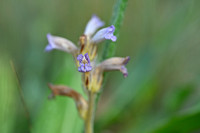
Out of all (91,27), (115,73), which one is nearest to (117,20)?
(91,27)

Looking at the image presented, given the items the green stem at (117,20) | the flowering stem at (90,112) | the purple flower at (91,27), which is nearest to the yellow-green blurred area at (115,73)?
the flowering stem at (90,112)

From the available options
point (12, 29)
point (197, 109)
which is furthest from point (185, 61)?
point (12, 29)

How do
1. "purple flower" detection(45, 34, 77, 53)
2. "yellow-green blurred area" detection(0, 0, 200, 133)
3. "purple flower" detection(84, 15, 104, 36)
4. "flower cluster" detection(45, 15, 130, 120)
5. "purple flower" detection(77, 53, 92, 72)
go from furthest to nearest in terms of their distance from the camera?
1. "yellow-green blurred area" detection(0, 0, 200, 133)
2. "purple flower" detection(84, 15, 104, 36)
3. "purple flower" detection(45, 34, 77, 53)
4. "flower cluster" detection(45, 15, 130, 120)
5. "purple flower" detection(77, 53, 92, 72)

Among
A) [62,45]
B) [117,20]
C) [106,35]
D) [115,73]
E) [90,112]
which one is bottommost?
[90,112]

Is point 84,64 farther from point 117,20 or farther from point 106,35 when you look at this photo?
point 117,20

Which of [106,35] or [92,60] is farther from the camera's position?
[92,60]

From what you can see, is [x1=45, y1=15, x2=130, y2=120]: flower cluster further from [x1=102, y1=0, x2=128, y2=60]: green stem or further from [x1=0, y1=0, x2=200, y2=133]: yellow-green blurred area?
[x1=0, y1=0, x2=200, y2=133]: yellow-green blurred area

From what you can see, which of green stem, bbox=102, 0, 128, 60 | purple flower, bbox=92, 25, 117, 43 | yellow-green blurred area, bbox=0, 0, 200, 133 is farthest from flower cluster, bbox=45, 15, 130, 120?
yellow-green blurred area, bbox=0, 0, 200, 133

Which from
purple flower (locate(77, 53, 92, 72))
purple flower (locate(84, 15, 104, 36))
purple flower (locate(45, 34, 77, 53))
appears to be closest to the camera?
purple flower (locate(77, 53, 92, 72))
